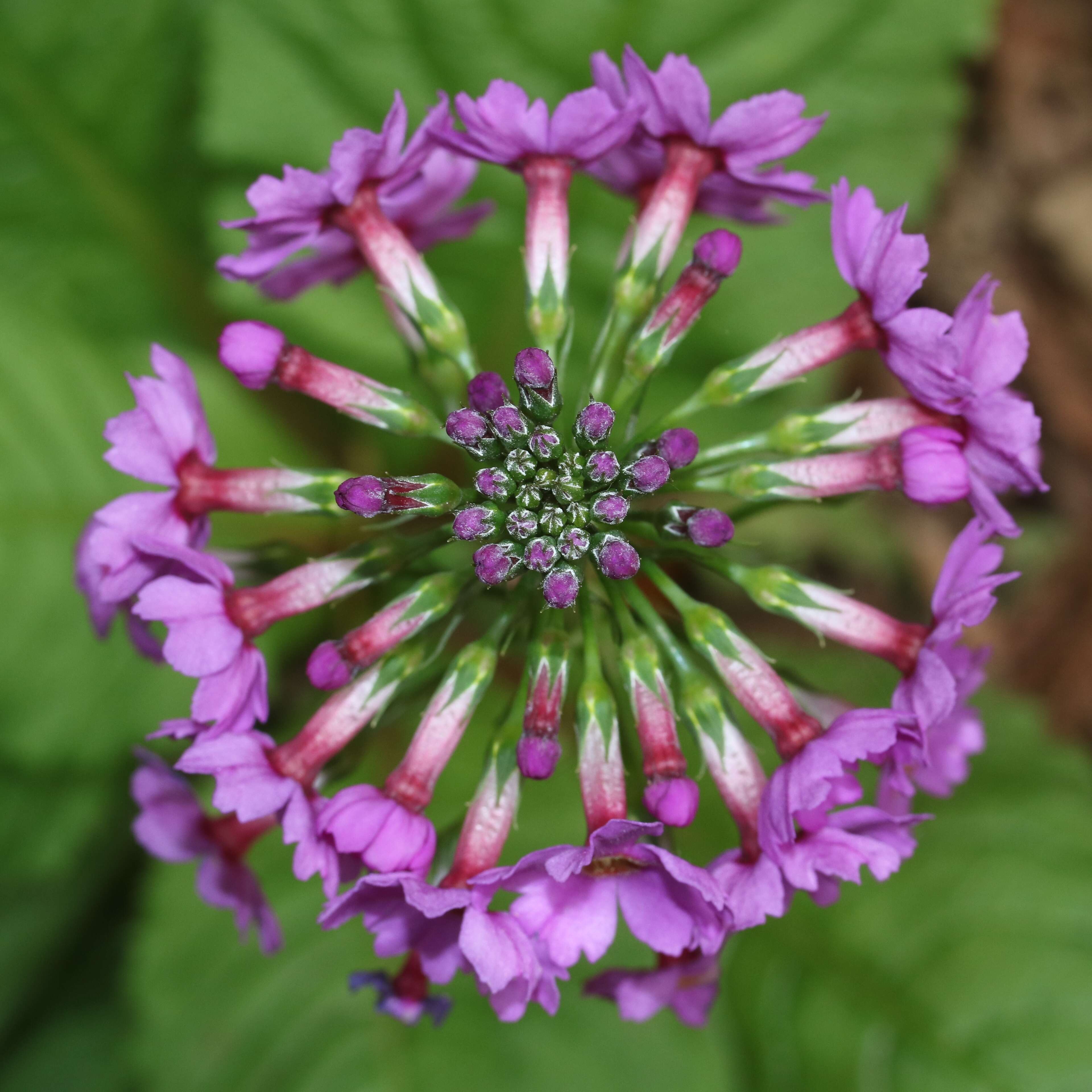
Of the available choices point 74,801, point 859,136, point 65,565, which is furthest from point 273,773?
point 859,136

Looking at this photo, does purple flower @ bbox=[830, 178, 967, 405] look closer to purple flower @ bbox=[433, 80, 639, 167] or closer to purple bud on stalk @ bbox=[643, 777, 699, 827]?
purple flower @ bbox=[433, 80, 639, 167]

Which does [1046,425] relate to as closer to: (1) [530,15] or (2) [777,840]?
(1) [530,15]

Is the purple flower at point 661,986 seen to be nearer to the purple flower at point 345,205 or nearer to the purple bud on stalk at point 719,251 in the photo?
the purple bud on stalk at point 719,251

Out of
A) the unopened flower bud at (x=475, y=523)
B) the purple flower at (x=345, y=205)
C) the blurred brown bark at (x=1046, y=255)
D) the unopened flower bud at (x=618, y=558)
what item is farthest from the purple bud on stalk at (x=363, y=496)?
the blurred brown bark at (x=1046, y=255)

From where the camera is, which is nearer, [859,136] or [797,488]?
[797,488]

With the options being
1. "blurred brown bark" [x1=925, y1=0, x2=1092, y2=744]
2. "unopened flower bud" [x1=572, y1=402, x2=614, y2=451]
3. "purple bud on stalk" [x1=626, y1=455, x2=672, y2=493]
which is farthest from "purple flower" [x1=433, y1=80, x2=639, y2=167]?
"blurred brown bark" [x1=925, y1=0, x2=1092, y2=744]

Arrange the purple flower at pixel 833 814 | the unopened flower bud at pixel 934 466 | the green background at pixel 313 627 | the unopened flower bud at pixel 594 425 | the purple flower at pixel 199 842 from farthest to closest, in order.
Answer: the green background at pixel 313 627 < the purple flower at pixel 199 842 < the unopened flower bud at pixel 934 466 < the unopened flower bud at pixel 594 425 < the purple flower at pixel 833 814

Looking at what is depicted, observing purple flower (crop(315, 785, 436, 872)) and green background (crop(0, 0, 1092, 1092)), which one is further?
green background (crop(0, 0, 1092, 1092))
